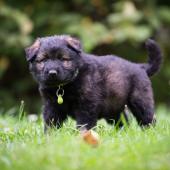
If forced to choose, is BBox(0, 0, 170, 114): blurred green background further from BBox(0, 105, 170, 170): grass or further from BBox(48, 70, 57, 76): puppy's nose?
BBox(0, 105, 170, 170): grass

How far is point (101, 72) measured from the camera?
7.28 metres

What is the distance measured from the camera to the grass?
498 cm

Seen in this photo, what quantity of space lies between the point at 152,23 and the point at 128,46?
1.21 meters

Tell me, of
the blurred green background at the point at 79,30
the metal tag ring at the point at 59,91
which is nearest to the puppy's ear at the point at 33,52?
the metal tag ring at the point at 59,91

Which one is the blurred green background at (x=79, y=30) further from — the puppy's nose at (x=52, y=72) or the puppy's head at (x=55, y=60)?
the puppy's nose at (x=52, y=72)

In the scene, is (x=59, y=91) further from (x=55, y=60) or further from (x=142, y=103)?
(x=142, y=103)

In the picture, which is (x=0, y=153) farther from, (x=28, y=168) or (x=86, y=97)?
(x=86, y=97)

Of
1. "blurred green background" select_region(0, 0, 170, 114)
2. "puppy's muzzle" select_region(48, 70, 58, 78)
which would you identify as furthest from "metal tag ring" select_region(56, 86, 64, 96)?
"blurred green background" select_region(0, 0, 170, 114)

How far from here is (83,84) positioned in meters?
7.00

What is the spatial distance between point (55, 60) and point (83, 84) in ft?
1.45

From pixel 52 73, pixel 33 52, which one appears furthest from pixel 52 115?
pixel 33 52

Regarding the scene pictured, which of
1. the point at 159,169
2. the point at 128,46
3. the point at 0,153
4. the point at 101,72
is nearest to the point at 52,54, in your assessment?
the point at 101,72

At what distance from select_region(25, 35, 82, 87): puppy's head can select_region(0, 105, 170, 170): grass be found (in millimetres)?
726

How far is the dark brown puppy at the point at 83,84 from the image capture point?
22.3ft
